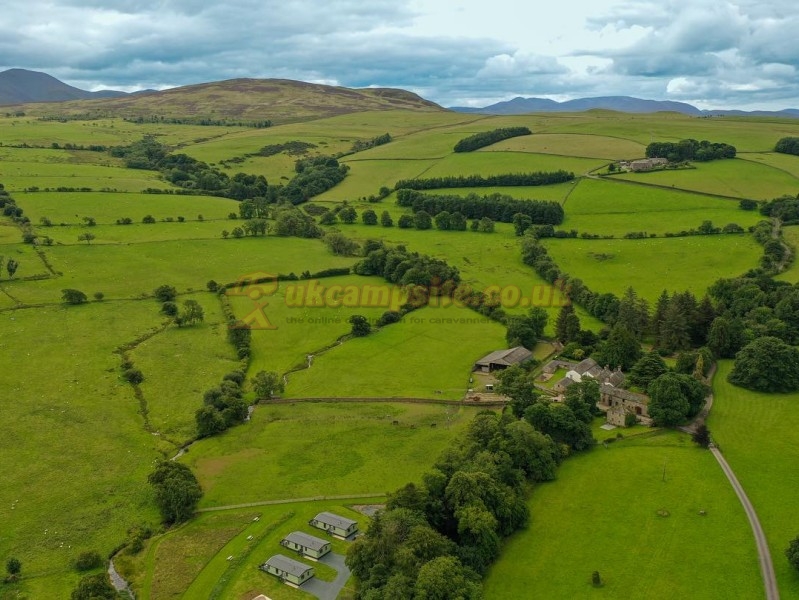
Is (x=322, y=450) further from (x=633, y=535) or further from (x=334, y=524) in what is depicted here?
(x=633, y=535)

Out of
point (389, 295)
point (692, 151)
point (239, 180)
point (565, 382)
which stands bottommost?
point (565, 382)

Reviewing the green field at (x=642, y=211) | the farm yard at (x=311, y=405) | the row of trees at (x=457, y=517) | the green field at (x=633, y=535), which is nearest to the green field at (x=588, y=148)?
the green field at (x=642, y=211)

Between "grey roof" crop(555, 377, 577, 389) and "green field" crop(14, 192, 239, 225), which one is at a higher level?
"green field" crop(14, 192, 239, 225)

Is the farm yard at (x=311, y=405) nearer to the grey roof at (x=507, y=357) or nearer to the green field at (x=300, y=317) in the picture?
the green field at (x=300, y=317)

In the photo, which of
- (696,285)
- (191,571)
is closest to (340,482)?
(191,571)

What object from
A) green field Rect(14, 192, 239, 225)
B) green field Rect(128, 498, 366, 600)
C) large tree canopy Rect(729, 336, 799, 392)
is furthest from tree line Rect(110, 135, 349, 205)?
green field Rect(128, 498, 366, 600)

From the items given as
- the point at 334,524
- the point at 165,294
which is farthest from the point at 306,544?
the point at 165,294

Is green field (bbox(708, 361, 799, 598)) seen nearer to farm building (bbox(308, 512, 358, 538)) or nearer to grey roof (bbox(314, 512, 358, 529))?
farm building (bbox(308, 512, 358, 538))

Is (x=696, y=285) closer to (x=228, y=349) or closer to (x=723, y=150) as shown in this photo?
(x=228, y=349)

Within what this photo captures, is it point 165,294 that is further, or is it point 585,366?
point 165,294
